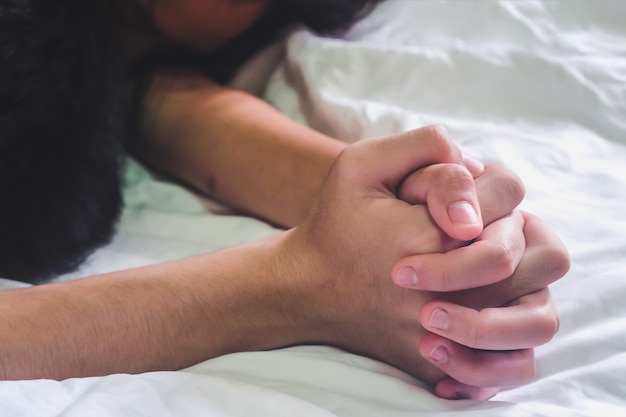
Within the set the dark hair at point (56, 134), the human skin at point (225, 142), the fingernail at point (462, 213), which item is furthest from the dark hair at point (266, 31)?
the fingernail at point (462, 213)

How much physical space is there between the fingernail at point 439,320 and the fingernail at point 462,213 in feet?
0.24

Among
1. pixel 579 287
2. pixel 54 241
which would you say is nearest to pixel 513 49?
pixel 579 287

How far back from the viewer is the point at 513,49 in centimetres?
89

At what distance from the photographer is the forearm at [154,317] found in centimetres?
55

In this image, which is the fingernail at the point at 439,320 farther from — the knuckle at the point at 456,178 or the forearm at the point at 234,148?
the forearm at the point at 234,148

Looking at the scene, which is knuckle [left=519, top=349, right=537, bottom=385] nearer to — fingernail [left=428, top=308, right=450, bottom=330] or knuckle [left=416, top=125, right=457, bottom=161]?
fingernail [left=428, top=308, right=450, bottom=330]

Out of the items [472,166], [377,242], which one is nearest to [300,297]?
[377,242]

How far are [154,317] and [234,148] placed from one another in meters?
0.35

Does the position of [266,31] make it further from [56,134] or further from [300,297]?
[300,297]

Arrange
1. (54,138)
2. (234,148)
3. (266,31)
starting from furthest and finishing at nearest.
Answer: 1. (266,31)
2. (234,148)
3. (54,138)

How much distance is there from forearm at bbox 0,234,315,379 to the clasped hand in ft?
0.13

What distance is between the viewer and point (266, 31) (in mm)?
1125

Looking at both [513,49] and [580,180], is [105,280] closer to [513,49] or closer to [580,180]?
[580,180]

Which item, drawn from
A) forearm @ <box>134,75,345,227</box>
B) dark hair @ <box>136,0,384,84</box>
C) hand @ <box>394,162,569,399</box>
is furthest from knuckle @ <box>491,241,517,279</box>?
dark hair @ <box>136,0,384,84</box>
